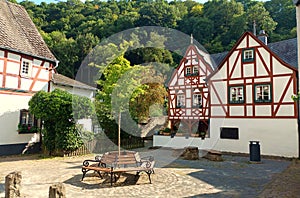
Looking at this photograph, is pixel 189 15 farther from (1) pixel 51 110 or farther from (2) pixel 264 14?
(1) pixel 51 110

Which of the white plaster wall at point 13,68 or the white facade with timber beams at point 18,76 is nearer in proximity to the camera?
the white facade with timber beams at point 18,76

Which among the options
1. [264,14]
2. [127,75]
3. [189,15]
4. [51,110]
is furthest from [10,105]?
[264,14]

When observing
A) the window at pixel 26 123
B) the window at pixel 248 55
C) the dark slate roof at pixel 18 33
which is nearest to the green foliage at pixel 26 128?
the window at pixel 26 123

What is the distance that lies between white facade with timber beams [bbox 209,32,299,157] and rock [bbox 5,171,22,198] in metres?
12.0

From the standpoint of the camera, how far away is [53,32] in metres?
35.3

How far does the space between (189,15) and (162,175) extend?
112 feet

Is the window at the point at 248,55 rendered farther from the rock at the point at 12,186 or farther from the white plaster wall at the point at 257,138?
the rock at the point at 12,186

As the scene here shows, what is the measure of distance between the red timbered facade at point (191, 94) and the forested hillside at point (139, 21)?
46.8ft

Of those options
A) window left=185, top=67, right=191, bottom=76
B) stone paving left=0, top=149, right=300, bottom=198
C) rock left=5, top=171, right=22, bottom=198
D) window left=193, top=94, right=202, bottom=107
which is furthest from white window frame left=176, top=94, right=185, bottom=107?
rock left=5, top=171, right=22, bottom=198

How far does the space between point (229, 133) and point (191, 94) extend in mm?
4146


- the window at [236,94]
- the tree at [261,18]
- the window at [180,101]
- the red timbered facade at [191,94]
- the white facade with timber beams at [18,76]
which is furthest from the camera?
the tree at [261,18]

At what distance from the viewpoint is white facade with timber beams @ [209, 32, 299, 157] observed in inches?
528

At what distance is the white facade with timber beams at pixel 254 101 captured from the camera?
44.0 ft

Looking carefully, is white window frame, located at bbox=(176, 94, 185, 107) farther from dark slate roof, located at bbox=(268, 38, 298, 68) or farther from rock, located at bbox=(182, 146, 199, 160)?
dark slate roof, located at bbox=(268, 38, 298, 68)
